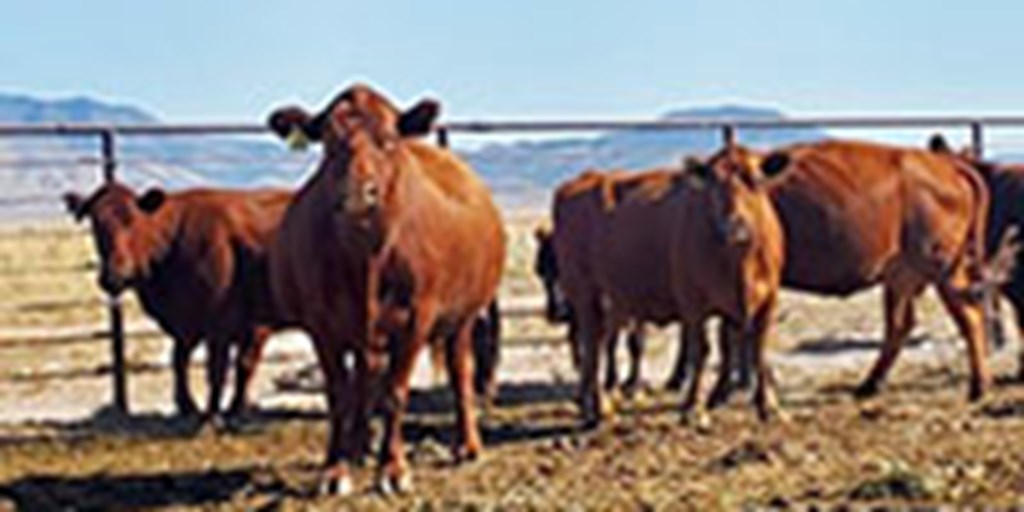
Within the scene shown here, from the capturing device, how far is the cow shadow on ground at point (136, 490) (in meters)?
8.76

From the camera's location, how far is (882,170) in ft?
39.5

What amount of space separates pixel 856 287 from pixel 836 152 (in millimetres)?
927

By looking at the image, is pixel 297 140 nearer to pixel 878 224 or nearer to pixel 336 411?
pixel 336 411

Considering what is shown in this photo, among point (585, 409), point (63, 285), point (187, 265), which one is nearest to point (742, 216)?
point (585, 409)

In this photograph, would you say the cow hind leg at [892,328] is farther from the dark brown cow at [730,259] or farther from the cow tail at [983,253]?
the dark brown cow at [730,259]

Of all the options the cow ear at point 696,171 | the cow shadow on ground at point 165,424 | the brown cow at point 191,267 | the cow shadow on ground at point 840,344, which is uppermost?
the cow ear at point 696,171

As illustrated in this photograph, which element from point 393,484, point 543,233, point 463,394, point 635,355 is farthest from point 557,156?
point 393,484

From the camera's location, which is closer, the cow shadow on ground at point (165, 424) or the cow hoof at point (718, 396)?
the cow hoof at point (718, 396)

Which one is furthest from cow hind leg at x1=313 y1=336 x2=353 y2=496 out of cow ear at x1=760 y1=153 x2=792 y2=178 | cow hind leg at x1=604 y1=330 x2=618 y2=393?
cow hind leg at x1=604 y1=330 x2=618 y2=393

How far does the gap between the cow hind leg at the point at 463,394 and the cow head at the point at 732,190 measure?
5.44ft

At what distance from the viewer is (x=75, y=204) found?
489 inches

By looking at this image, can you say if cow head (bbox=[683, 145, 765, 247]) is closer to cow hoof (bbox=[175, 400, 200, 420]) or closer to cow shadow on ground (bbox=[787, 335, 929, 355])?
cow hoof (bbox=[175, 400, 200, 420])

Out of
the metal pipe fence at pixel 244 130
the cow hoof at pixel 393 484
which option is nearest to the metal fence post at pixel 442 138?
the metal pipe fence at pixel 244 130

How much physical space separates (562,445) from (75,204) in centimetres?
438
